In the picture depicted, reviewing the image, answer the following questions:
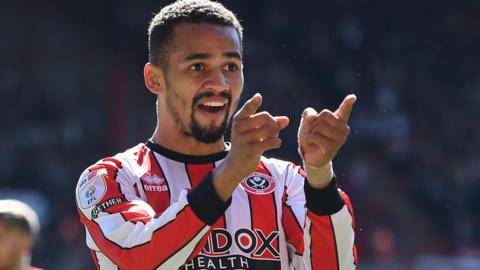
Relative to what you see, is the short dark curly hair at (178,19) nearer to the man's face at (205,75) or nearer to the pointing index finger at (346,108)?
the man's face at (205,75)

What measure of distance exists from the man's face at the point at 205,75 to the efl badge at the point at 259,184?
0.20m

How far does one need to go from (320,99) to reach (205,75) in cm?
1269

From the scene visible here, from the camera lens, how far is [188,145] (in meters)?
3.72

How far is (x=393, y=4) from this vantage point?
1669cm

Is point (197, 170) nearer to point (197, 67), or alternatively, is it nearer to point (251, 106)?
point (197, 67)

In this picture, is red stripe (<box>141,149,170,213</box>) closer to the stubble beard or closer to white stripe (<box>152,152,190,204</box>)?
white stripe (<box>152,152,190,204</box>)

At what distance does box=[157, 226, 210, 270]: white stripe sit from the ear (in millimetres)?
711

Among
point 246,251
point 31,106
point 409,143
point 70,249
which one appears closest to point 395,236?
point 409,143

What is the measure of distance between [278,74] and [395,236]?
3.11 metres

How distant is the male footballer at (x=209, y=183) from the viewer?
3.10 metres

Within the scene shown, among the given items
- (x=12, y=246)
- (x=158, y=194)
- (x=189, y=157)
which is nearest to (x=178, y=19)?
(x=189, y=157)

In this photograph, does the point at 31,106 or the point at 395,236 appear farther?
the point at 31,106

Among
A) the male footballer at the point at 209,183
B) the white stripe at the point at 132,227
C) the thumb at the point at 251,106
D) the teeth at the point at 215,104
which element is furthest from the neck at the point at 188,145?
the thumb at the point at 251,106

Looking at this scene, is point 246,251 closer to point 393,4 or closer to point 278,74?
point 278,74
